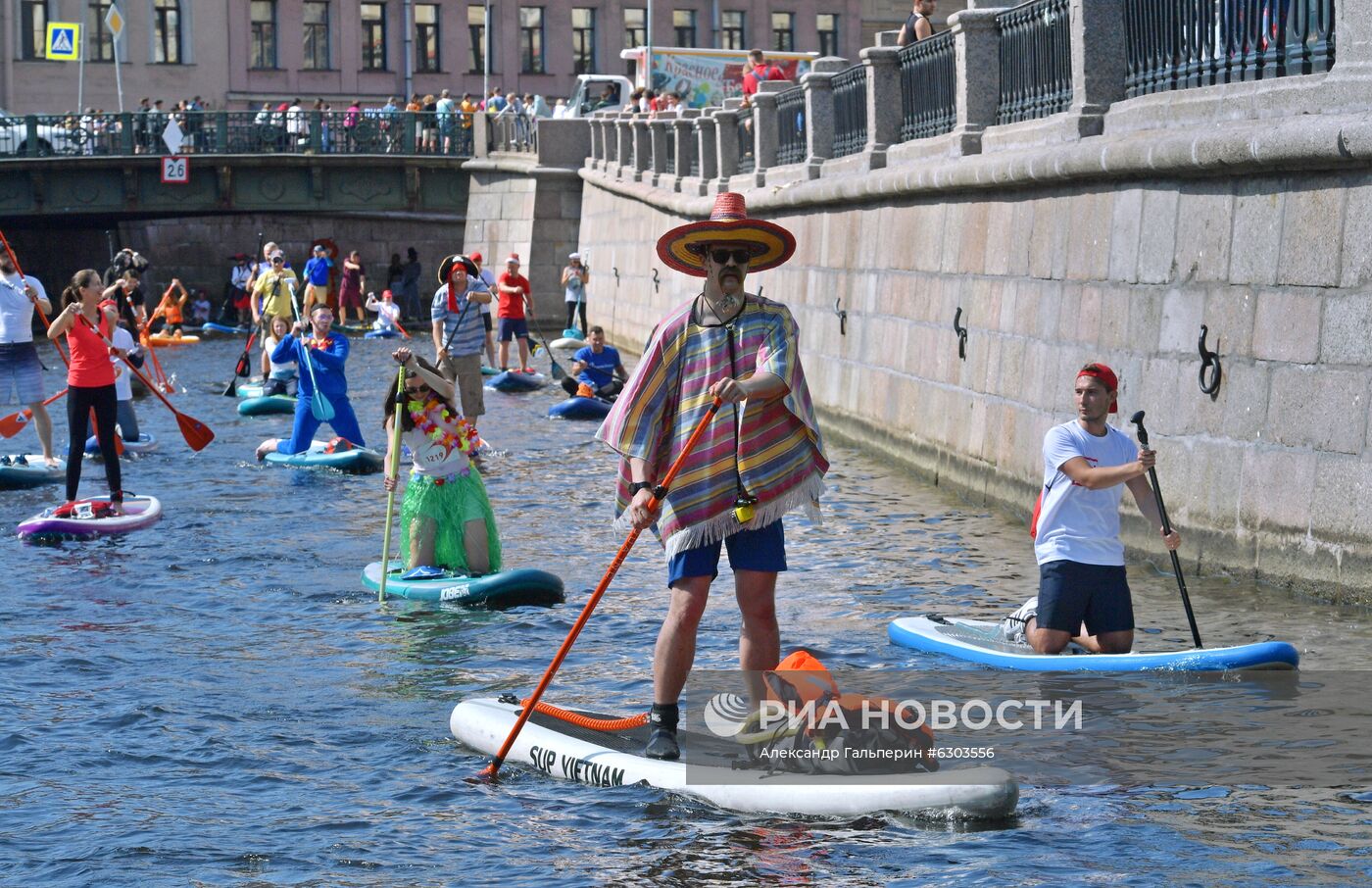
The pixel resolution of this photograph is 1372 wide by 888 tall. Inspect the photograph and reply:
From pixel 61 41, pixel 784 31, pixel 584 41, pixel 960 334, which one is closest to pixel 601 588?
pixel 960 334

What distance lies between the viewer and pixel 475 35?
64188 millimetres

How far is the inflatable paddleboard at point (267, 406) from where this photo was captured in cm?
2439

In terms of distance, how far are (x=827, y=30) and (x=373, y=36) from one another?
14579 millimetres

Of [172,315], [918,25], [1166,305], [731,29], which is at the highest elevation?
[731,29]

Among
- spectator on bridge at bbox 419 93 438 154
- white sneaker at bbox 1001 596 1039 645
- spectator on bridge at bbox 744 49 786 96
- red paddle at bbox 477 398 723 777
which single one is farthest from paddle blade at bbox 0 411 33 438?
spectator on bridge at bbox 419 93 438 154

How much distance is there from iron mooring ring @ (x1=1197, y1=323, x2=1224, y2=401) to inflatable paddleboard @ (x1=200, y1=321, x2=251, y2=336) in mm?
34304

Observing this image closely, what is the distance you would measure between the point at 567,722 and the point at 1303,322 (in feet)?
16.5

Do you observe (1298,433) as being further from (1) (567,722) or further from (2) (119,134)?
(2) (119,134)

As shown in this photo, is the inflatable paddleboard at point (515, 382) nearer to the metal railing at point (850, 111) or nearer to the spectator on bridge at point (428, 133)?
the metal railing at point (850, 111)

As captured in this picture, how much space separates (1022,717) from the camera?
8.59 metres

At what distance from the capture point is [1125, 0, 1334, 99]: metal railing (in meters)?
11.4

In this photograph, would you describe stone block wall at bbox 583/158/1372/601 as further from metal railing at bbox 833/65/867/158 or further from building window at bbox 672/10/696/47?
building window at bbox 672/10/696/47

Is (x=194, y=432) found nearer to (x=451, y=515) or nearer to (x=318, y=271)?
(x=451, y=515)

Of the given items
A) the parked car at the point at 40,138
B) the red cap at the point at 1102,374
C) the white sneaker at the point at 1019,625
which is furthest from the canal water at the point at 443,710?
the parked car at the point at 40,138
